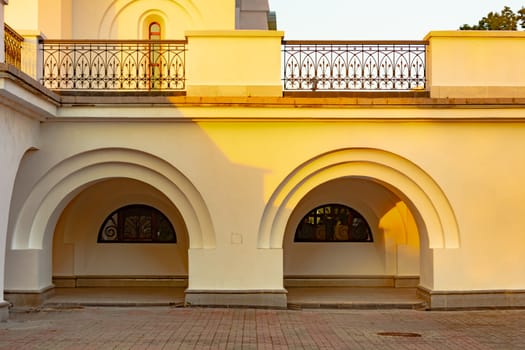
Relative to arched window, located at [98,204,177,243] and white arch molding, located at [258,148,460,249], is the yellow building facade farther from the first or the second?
arched window, located at [98,204,177,243]

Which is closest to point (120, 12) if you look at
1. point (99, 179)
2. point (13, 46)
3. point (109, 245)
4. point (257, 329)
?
point (13, 46)

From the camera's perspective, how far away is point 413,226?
18578mm

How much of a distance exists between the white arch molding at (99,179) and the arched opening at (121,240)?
8.59ft

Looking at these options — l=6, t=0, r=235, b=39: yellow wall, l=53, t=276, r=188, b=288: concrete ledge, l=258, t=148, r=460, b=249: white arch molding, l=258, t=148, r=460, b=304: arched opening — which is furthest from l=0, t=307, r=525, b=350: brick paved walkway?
l=6, t=0, r=235, b=39: yellow wall

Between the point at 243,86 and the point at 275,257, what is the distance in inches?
128

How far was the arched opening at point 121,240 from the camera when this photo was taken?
18.4 m

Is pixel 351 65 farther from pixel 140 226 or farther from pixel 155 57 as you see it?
pixel 140 226

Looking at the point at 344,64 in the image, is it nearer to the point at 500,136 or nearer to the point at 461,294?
the point at 500,136

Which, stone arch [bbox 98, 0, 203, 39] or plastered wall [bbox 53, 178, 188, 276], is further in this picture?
stone arch [bbox 98, 0, 203, 39]

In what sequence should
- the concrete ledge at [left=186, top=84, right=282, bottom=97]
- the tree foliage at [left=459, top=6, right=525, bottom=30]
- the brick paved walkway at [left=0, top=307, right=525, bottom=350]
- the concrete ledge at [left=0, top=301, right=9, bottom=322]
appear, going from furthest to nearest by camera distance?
the tree foliage at [left=459, top=6, right=525, bottom=30] < the concrete ledge at [left=186, top=84, right=282, bottom=97] < the concrete ledge at [left=0, top=301, right=9, bottom=322] < the brick paved walkway at [left=0, top=307, right=525, bottom=350]

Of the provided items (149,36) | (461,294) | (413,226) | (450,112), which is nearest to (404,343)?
(461,294)

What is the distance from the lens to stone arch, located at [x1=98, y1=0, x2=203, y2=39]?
19781 mm

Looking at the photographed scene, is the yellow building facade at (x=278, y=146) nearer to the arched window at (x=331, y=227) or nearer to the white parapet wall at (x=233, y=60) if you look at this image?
the white parapet wall at (x=233, y=60)

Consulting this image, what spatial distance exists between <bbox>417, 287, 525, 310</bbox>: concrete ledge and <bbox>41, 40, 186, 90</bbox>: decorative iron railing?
6250 mm
